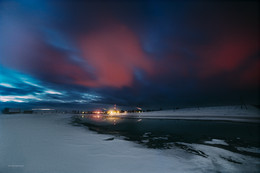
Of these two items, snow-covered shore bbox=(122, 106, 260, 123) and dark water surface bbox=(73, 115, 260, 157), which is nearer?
dark water surface bbox=(73, 115, 260, 157)

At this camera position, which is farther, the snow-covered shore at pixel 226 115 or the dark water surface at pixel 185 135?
the snow-covered shore at pixel 226 115

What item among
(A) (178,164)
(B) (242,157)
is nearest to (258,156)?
(B) (242,157)

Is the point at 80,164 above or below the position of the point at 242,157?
above

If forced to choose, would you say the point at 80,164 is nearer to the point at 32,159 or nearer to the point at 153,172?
the point at 32,159

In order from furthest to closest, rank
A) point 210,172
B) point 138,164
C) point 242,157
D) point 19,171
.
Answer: point 242,157, point 138,164, point 210,172, point 19,171

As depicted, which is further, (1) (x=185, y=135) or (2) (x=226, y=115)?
(2) (x=226, y=115)

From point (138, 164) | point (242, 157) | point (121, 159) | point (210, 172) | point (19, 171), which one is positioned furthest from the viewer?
point (242, 157)

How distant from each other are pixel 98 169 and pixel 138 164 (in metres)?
1.81

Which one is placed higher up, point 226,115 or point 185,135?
point 185,135

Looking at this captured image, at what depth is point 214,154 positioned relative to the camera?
24.1 ft

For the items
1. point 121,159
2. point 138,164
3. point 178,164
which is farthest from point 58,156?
point 178,164

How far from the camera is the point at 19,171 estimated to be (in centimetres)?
469

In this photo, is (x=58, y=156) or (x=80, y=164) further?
(x=58, y=156)

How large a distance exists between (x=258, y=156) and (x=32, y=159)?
12386mm
